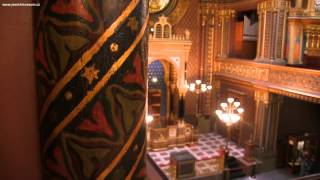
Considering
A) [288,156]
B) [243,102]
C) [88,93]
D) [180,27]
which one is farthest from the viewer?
[180,27]

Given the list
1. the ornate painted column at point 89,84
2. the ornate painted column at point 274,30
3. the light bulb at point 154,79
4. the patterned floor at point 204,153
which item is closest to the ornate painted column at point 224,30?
the ornate painted column at point 274,30

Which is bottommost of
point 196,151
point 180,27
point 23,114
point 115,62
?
point 196,151

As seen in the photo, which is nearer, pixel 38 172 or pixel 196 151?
pixel 38 172

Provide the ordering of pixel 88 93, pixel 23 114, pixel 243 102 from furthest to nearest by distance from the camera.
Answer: pixel 243 102
pixel 23 114
pixel 88 93

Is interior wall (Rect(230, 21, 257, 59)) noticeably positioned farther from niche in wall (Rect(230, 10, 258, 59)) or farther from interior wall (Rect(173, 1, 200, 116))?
interior wall (Rect(173, 1, 200, 116))

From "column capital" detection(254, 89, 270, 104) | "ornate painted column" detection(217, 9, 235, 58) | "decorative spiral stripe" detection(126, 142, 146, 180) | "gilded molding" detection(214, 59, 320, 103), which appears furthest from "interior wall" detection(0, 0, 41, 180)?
"ornate painted column" detection(217, 9, 235, 58)

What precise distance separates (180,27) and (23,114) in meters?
12.0

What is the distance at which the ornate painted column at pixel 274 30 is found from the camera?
972 cm

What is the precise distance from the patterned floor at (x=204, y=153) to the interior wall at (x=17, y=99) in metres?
7.61

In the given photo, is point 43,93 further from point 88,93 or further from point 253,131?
point 253,131

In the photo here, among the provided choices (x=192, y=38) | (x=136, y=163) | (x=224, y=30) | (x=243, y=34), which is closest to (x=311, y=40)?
(x=243, y=34)

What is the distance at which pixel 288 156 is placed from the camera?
1078 centimetres

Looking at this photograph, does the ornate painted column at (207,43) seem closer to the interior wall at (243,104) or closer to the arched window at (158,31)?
the interior wall at (243,104)

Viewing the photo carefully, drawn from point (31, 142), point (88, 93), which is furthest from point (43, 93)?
point (31, 142)
